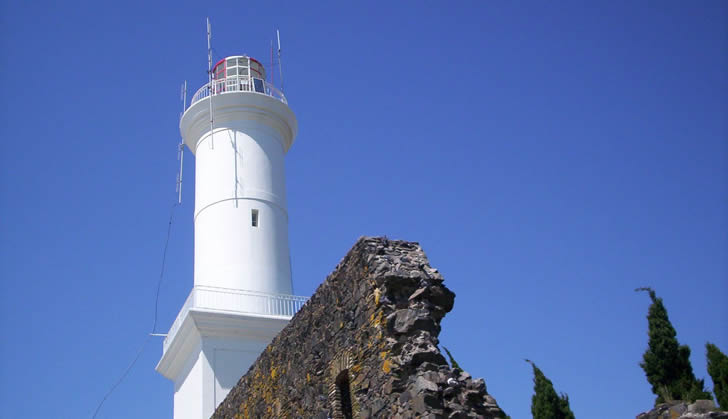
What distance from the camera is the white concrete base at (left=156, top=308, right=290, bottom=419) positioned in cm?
1569

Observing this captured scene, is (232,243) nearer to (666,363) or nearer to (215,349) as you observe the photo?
Result: (215,349)

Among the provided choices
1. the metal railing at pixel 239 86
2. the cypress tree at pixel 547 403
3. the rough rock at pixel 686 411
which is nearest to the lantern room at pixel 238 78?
the metal railing at pixel 239 86

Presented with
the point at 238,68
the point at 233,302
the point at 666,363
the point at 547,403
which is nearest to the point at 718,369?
the point at 666,363

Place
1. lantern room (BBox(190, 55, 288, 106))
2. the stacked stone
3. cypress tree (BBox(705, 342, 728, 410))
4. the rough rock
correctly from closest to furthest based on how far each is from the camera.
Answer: the rough rock, the stacked stone, cypress tree (BBox(705, 342, 728, 410)), lantern room (BBox(190, 55, 288, 106))

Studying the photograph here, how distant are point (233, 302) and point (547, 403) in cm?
683

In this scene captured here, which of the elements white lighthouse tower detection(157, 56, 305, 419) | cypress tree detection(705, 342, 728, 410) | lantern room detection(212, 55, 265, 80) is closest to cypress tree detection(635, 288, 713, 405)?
cypress tree detection(705, 342, 728, 410)

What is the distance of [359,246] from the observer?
20.8ft

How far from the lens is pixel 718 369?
1357cm

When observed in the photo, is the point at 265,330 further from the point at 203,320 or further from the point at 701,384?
the point at 701,384

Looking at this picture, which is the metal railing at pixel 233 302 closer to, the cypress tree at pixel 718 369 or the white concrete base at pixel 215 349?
the white concrete base at pixel 215 349

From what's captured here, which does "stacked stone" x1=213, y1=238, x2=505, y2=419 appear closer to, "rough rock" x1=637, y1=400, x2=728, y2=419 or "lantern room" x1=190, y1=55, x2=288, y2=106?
"rough rock" x1=637, y1=400, x2=728, y2=419

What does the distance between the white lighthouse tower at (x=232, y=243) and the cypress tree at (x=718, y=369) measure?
8.29 metres

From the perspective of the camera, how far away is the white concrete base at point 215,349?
1569 cm

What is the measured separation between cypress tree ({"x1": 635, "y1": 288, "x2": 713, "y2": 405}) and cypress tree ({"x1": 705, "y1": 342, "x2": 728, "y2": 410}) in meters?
0.28
